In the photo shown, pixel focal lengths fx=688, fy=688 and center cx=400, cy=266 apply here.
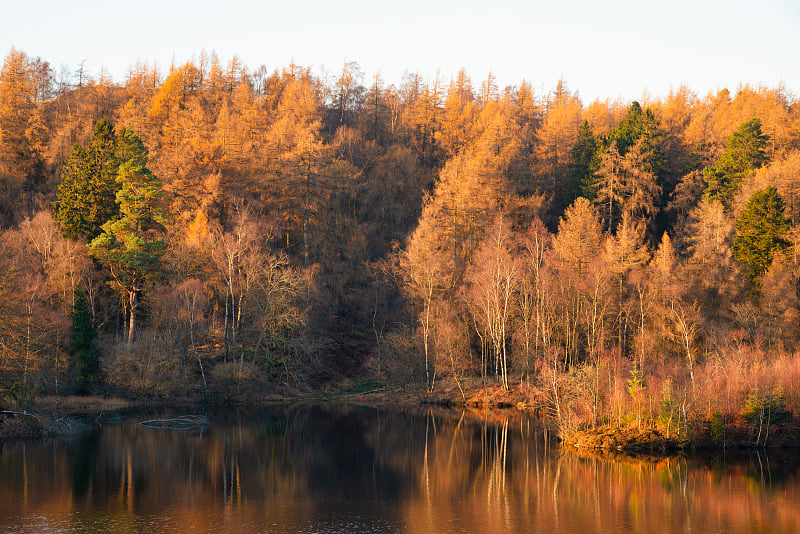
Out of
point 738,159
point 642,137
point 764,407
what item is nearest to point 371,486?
point 764,407

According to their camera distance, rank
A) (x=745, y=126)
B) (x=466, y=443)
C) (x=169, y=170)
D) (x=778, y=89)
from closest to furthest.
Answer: (x=466, y=443), (x=169, y=170), (x=745, y=126), (x=778, y=89)

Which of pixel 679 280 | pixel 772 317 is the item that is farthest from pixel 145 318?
pixel 772 317

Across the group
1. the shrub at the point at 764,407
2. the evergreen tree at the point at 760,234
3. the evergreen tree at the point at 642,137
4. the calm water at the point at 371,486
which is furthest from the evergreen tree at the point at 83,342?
the evergreen tree at the point at 642,137

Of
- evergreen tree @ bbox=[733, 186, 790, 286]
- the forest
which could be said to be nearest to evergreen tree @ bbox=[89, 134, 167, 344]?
the forest

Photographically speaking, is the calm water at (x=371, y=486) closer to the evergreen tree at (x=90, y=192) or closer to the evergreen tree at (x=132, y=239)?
the evergreen tree at (x=132, y=239)

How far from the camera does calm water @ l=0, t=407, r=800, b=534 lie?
23.8 m

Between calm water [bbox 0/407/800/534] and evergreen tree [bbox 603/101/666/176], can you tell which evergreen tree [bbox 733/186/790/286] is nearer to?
evergreen tree [bbox 603/101/666/176]

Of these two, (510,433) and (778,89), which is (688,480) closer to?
(510,433)

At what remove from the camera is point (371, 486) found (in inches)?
1164

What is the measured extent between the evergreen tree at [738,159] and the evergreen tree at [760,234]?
10495 millimetres

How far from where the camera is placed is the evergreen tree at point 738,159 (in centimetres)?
6794

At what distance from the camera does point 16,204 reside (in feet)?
225

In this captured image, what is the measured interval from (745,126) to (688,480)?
50.7 meters

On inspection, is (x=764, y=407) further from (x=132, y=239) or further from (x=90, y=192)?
(x=90, y=192)
